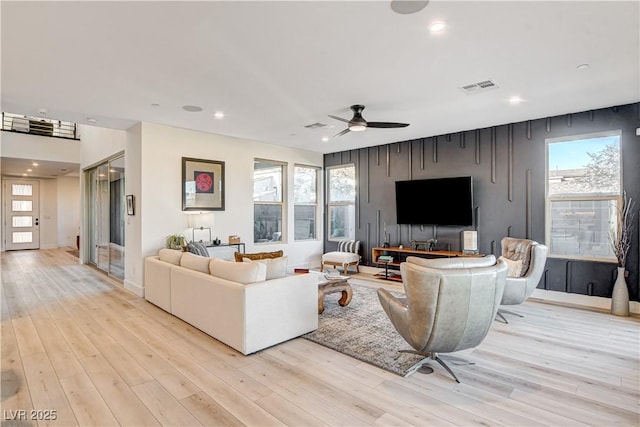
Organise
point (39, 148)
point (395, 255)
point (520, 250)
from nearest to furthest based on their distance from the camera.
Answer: point (520, 250), point (395, 255), point (39, 148)

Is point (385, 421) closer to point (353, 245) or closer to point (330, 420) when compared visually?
point (330, 420)

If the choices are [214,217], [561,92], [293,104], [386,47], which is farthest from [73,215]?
[561,92]

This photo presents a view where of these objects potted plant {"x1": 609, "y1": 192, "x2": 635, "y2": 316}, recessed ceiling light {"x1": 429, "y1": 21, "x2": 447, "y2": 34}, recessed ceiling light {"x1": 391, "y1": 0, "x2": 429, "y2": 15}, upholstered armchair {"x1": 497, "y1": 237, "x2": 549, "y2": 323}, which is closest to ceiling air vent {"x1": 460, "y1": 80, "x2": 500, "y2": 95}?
recessed ceiling light {"x1": 429, "y1": 21, "x2": 447, "y2": 34}

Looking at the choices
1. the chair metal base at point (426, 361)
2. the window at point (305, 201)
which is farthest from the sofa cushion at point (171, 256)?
the window at point (305, 201)

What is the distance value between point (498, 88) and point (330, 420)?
390 centimetres

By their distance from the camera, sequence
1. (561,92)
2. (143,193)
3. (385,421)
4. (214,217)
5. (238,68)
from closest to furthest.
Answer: (385,421), (238,68), (561,92), (143,193), (214,217)

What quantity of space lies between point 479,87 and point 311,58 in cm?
208

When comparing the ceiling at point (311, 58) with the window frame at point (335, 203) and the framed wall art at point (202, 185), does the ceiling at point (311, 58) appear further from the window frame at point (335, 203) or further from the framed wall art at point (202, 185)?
the window frame at point (335, 203)

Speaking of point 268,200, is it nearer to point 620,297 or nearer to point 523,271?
point 523,271

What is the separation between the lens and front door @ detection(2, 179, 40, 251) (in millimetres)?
11453

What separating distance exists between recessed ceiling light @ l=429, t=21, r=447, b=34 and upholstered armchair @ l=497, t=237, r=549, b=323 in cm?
289

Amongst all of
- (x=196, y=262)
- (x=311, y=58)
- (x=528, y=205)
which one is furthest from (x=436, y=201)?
(x=196, y=262)

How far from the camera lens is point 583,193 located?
5.03 m

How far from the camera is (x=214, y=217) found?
6.25 meters
